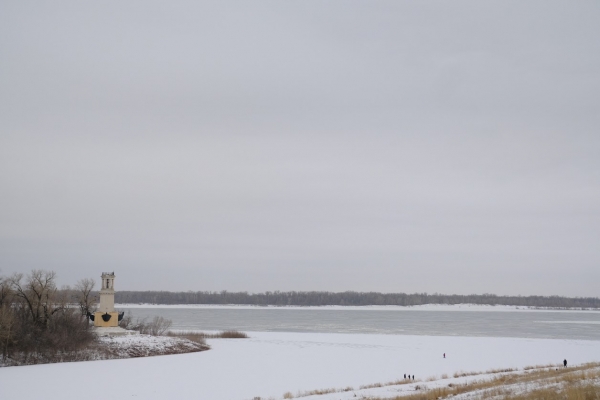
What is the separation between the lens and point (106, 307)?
44.8 m

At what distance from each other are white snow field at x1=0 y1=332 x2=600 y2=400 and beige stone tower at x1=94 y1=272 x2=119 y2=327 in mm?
7960

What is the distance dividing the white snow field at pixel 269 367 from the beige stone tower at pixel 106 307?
313 inches

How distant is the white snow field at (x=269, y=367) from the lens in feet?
81.4

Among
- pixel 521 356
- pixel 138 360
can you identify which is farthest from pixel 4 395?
pixel 521 356

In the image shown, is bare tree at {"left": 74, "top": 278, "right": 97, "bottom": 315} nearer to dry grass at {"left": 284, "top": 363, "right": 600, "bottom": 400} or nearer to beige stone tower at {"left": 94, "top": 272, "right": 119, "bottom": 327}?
beige stone tower at {"left": 94, "top": 272, "right": 119, "bottom": 327}

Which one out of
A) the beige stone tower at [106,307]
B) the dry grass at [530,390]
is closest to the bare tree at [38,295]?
the beige stone tower at [106,307]

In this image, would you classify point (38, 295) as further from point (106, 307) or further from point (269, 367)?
point (269, 367)

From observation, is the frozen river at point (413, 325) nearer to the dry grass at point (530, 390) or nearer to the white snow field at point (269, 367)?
the white snow field at point (269, 367)

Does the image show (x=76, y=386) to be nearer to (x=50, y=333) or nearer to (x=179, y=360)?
(x=179, y=360)

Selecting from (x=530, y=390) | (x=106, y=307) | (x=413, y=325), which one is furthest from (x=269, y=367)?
(x=413, y=325)

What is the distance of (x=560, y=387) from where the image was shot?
56.7 ft

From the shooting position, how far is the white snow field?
24.8 m

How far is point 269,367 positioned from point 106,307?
1892cm

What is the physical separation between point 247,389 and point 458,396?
10.6m
